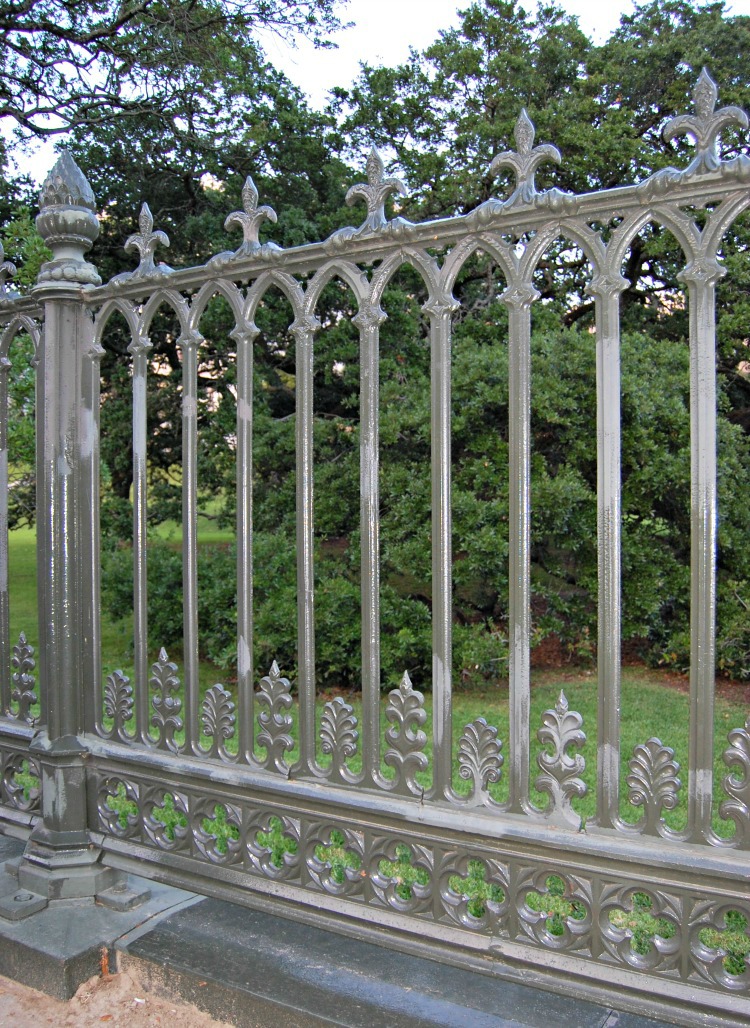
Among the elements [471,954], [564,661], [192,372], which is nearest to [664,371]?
[564,661]

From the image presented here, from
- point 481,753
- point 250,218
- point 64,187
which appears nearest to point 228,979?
point 481,753

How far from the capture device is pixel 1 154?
1000 cm

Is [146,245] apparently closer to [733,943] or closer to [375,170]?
[375,170]

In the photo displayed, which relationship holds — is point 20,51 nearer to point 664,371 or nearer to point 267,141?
point 267,141

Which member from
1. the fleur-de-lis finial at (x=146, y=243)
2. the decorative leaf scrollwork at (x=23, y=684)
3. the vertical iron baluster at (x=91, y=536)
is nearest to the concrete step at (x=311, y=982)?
the vertical iron baluster at (x=91, y=536)

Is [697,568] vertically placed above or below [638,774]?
above

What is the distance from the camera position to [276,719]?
2.36m

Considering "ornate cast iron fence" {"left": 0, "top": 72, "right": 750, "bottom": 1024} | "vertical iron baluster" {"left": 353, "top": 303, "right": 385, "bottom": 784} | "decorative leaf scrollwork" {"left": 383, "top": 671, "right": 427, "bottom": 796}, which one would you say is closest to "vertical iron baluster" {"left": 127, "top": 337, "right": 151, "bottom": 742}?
"ornate cast iron fence" {"left": 0, "top": 72, "right": 750, "bottom": 1024}

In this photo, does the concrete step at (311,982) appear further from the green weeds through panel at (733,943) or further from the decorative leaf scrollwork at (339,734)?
the green weeds through panel at (733,943)

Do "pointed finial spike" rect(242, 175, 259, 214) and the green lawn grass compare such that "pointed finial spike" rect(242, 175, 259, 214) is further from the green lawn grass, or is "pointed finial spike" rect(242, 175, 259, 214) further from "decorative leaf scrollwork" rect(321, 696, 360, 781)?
the green lawn grass

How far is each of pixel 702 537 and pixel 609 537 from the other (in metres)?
0.21

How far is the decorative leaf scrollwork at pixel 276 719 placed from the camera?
237cm

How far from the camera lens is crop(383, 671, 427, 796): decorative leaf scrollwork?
7.02 feet

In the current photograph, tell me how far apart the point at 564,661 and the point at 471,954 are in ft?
17.8
